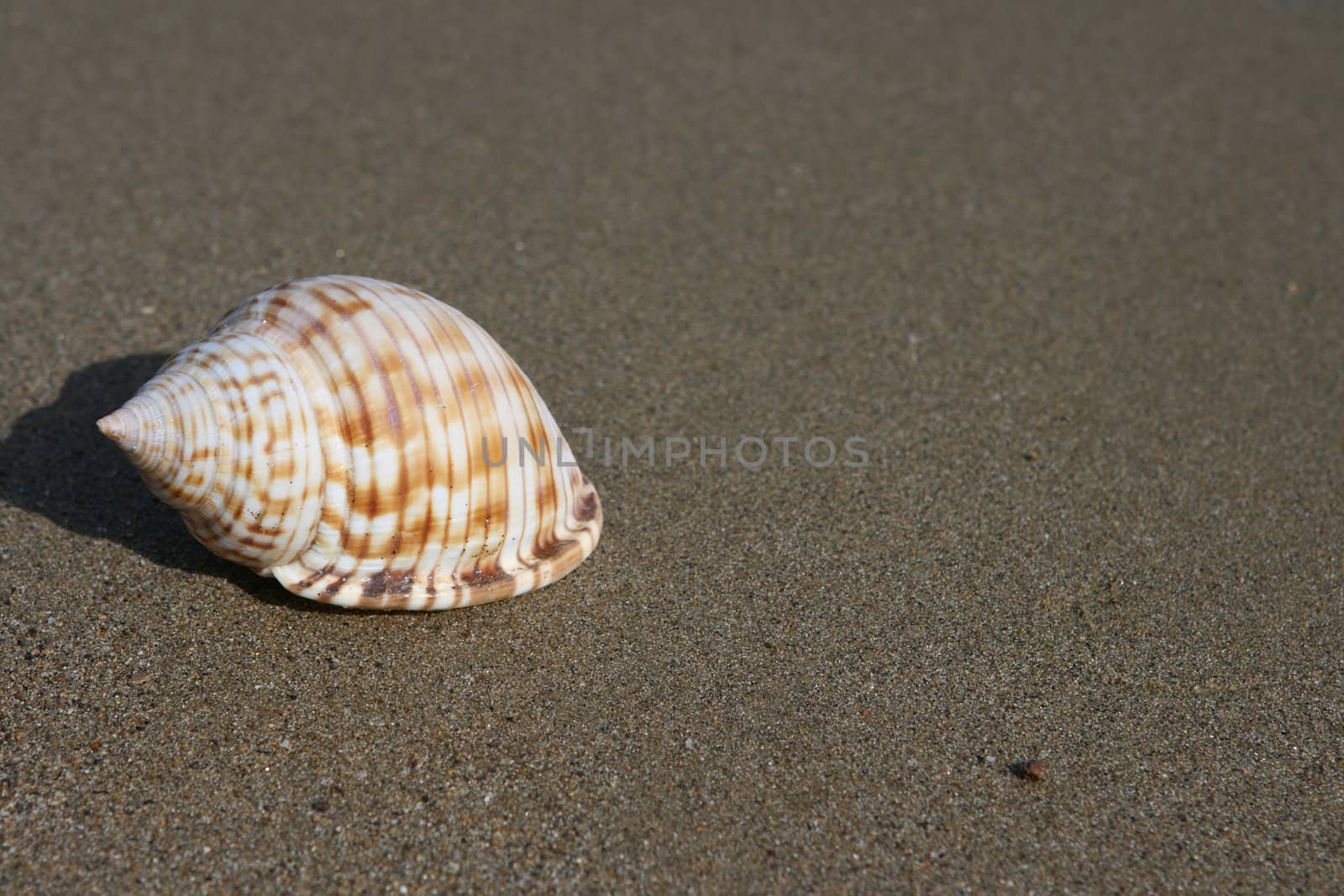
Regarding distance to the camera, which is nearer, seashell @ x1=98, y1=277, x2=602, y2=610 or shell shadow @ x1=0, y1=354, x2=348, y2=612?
seashell @ x1=98, y1=277, x2=602, y2=610

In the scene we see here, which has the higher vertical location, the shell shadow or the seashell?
the seashell

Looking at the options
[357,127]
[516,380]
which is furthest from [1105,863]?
[357,127]

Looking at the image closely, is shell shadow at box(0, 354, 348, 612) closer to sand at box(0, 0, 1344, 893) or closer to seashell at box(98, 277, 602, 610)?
sand at box(0, 0, 1344, 893)

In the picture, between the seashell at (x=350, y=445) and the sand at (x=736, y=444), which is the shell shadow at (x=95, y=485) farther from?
the seashell at (x=350, y=445)

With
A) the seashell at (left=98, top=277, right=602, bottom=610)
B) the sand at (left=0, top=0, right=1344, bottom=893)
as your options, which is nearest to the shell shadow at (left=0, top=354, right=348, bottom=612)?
the sand at (left=0, top=0, right=1344, bottom=893)

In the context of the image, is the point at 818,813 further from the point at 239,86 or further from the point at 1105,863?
the point at 239,86
